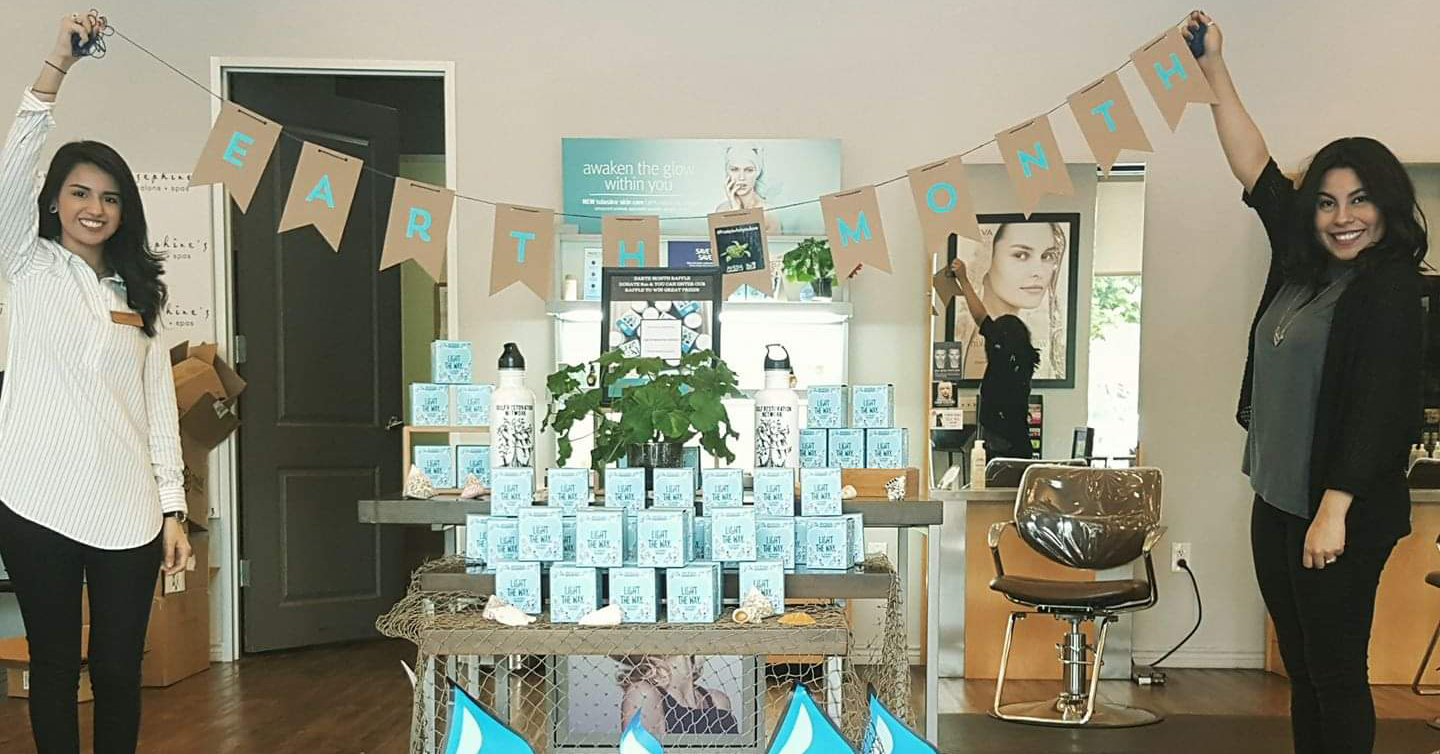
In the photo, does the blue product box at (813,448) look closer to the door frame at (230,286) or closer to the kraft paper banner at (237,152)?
the kraft paper banner at (237,152)

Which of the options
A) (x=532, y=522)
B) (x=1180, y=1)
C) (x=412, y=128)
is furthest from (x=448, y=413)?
(x=412, y=128)

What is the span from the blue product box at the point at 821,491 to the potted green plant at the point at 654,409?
0.19 meters

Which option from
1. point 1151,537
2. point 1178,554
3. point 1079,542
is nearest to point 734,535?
point 1079,542

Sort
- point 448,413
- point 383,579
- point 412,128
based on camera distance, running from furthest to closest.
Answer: point 412,128
point 383,579
point 448,413

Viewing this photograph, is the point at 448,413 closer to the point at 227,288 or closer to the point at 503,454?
the point at 503,454

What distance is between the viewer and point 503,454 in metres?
2.07

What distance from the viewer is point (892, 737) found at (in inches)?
23.8

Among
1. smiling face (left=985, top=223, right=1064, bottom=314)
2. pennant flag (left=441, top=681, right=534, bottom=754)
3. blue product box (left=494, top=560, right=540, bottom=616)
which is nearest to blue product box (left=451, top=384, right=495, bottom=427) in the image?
blue product box (left=494, top=560, right=540, bottom=616)

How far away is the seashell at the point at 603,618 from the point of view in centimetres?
179

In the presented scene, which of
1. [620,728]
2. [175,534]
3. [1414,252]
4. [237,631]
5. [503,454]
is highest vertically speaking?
[1414,252]

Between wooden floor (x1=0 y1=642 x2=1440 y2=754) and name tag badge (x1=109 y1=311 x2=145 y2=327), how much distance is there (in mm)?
1417

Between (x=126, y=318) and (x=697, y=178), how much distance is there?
85.5 inches

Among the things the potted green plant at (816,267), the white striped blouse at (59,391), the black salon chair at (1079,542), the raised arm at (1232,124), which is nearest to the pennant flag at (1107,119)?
the raised arm at (1232,124)

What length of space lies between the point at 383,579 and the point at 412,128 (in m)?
2.79
